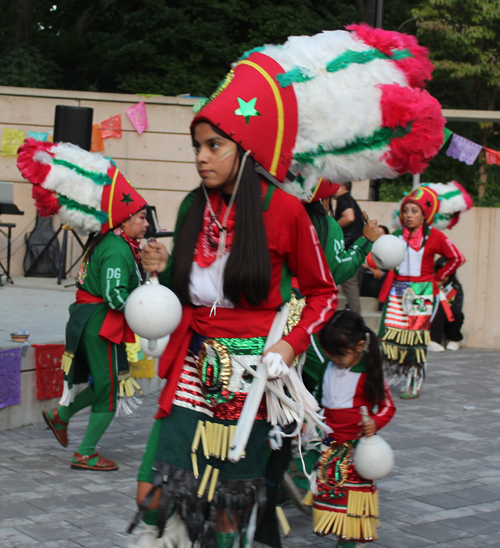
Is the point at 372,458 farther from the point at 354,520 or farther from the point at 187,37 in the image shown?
the point at 187,37

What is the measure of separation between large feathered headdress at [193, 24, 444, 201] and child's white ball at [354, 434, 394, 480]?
4.08 feet

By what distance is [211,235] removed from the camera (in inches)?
113

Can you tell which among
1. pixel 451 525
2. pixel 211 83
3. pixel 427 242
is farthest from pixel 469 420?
pixel 211 83

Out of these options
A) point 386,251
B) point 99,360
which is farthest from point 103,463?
point 386,251

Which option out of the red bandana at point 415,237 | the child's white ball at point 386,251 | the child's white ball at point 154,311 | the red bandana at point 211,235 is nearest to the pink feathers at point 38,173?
the child's white ball at point 386,251

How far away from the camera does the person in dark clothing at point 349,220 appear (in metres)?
7.13

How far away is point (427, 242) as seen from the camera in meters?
7.79

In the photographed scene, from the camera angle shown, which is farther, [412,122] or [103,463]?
[103,463]

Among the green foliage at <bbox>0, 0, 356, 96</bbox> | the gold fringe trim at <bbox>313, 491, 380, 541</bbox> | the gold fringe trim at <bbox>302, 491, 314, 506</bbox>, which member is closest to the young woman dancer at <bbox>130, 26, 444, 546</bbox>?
the gold fringe trim at <bbox>313, 491, 380, 541</bbox>

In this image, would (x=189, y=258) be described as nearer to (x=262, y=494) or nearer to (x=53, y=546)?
(x=262, y=494)

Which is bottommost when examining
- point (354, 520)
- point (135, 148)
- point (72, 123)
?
point (354, 520)

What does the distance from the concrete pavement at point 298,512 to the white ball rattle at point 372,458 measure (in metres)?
0.61

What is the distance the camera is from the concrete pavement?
3.93 metres

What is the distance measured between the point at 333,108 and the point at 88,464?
3.04 m
